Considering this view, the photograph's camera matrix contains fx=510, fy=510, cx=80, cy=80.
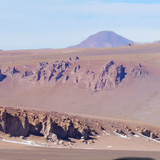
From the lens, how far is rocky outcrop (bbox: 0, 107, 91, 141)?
31031 millimetres

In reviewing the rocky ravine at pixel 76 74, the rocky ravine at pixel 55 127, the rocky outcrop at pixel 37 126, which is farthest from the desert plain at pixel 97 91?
the rocky outcrop at pixel 37 126

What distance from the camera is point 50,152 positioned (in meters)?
26.3

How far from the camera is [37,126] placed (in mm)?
32438

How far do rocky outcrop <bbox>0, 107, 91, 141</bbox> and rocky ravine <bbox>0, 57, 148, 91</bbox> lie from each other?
2215 inches

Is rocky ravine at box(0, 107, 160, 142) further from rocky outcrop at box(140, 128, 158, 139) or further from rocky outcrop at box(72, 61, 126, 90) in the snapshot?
rocky outcrop at box(72, 61, 126, 90)

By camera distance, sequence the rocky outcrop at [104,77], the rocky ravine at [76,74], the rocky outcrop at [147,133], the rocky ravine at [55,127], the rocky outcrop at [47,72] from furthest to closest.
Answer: the rocky outcrop at [47,72] → the rocky ravine at [76,74] → the rocky outcrop at [104,77] → the rocky outcrop at [147,133] → the rocky ravine at [55,127]

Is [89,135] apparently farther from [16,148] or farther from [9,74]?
[9,74]

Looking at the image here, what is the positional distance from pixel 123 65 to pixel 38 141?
67.6m

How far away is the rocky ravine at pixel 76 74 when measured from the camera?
304ft

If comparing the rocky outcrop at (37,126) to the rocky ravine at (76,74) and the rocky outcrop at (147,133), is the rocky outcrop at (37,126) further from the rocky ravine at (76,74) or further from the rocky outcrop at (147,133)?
the rocky ravine at (76,74)

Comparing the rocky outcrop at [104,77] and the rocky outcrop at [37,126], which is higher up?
the rocky outcrop at [37,126]

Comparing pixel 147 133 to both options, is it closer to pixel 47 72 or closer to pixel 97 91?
pixel 97 91

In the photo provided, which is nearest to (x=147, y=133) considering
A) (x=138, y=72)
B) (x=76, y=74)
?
(x=138, y=72)

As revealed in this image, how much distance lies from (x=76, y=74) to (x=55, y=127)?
63831mm
